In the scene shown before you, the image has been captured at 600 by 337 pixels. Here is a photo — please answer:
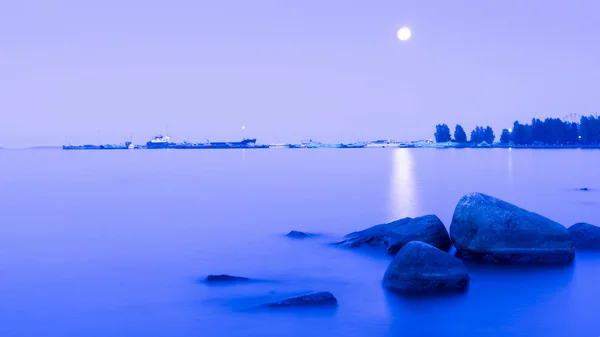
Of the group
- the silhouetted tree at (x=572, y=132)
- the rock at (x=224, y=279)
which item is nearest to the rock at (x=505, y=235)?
the rock at (x=224, y=279)

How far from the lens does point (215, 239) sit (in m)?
21.5

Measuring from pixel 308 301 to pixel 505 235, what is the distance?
558cm

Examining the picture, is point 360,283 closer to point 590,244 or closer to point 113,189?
point 590,244

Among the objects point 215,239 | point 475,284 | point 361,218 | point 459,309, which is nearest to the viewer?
point 459,309

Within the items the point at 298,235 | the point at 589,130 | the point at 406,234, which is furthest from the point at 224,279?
the point at 589,130

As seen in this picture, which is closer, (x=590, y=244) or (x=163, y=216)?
(x=590, y=244)

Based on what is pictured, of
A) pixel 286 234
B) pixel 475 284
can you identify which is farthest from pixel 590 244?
pixel 286 234

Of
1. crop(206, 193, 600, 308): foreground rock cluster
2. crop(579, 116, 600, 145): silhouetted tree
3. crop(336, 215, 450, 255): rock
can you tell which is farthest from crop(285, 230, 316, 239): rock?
crop(579, 116, 600, 145): silhouetted tree

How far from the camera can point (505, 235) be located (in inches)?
586

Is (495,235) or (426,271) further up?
(495,235)

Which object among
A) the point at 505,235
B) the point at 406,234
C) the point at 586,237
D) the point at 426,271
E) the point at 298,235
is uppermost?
the point at 505,235

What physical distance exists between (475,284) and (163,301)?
266 inches

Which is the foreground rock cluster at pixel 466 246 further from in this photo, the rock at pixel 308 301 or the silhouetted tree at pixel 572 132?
the silhouetted tree at pixel 572 132

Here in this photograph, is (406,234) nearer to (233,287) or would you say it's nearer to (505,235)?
(505,235)
